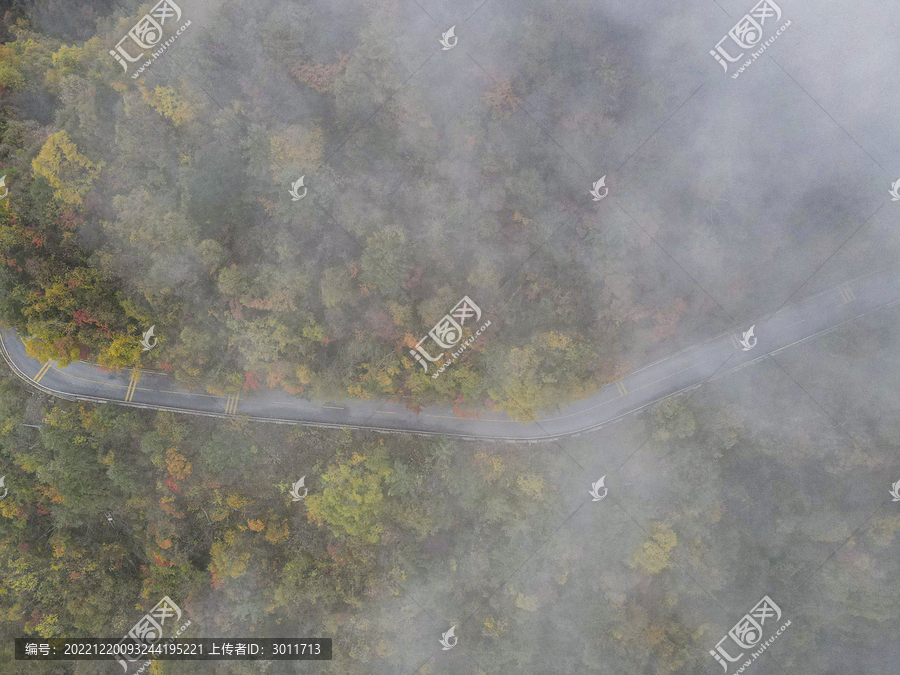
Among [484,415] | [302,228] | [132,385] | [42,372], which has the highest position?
[302,228]

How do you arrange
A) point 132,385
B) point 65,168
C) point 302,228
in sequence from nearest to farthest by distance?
point 65,168 < point 302,228 < point 132,385

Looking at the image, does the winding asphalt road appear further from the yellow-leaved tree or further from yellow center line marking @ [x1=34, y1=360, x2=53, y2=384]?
the yellow-leaved tree

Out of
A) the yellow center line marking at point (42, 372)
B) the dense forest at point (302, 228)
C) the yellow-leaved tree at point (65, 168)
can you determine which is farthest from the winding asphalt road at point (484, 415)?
the yellow-leaved tree at point (65, 168)

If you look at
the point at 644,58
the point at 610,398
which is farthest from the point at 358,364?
the point at 644,58

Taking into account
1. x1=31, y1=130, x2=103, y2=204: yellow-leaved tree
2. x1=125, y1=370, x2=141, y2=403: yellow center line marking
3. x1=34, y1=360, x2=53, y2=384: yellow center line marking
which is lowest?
x1=34, y1=360, x2=53, y2=384: yellow center line marking

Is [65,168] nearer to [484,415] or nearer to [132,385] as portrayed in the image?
[132,385]

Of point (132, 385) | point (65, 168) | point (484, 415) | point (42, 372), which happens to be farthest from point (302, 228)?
point (42, 372)

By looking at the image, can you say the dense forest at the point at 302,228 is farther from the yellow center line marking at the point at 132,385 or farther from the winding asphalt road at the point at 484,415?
the winding asphalt road at the point at 484,415

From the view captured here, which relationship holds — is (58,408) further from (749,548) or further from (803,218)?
(803,218)

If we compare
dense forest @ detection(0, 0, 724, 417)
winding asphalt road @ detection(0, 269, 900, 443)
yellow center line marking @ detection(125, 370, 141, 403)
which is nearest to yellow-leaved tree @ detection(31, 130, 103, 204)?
dense forest @ detection(0, 0, 724, 417)
